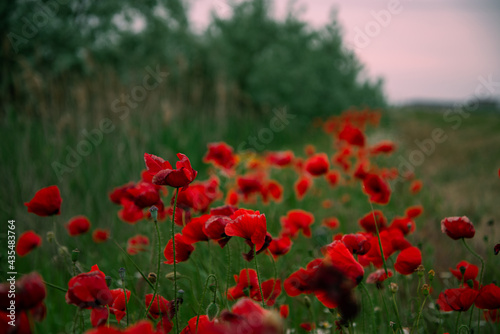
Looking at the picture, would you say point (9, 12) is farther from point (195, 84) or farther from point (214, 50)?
point (214, 50)

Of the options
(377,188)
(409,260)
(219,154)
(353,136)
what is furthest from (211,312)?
(353,136)

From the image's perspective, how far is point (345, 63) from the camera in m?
16.7

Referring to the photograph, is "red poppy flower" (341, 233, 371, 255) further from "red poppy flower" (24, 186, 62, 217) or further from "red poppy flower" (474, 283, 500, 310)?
"red poppy flower" (24, 186, 62, 217)

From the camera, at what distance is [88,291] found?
694mm

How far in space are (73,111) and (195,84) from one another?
91.9 inches

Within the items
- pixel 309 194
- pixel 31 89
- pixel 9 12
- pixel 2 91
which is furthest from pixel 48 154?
pixel 9 12

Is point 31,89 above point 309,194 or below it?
above

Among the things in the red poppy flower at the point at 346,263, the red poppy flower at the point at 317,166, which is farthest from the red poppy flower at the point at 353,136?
the red poppy flower at the point at 346,263

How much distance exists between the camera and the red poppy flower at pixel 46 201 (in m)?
1.12

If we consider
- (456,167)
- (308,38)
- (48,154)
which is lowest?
(48,154)

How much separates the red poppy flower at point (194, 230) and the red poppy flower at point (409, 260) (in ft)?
1.71

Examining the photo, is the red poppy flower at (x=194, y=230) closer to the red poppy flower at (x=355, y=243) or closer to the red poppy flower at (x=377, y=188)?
the red poppy flower at (x=355, y=243)

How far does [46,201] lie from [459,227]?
1.22 m

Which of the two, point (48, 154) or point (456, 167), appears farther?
point (456, 167)
